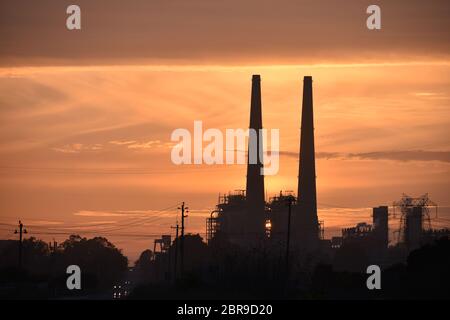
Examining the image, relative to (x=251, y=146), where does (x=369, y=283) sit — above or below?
below

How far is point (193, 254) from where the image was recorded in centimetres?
14100

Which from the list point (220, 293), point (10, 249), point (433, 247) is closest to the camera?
point (220, 293)

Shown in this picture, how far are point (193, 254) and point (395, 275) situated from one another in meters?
68.7

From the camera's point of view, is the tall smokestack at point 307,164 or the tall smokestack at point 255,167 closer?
the tall smokestack at point 255,167

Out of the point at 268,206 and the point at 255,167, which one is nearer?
the point at 255,167

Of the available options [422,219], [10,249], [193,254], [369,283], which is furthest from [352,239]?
[369,283]

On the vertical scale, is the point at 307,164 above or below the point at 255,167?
above

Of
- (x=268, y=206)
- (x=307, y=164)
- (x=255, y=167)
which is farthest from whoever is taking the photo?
(x=268, y=206)

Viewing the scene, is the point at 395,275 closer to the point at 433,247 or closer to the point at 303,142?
the point at 433,247

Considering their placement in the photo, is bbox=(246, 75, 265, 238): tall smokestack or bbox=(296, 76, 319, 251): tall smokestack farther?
bbox=(296, 76, 319, 251): tall smokestack

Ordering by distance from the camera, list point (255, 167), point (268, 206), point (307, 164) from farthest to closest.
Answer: point (268, 206) → point (307, 164) → point (255, 167)
